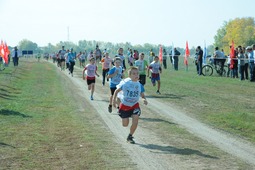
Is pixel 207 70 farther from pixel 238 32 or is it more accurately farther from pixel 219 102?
pixel 238 32

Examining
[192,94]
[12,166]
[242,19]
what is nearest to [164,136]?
[12,166]

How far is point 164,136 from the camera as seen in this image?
1094 cm

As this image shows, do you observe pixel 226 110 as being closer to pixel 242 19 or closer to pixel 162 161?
pixel 162 161

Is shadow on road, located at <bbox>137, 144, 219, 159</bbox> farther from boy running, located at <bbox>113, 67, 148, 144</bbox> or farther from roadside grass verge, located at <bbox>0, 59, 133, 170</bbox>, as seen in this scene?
roadside grass verge, located at <bbox>0, 59, 133, 170</bbox>

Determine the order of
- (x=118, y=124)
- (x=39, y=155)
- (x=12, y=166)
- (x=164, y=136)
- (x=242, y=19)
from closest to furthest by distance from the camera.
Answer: (x=12, y=166) → (x=39, y=155) → (x=164, y=136) → (x=118, y=124) → (x=242, y=19)

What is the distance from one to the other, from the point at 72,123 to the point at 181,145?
3973mm

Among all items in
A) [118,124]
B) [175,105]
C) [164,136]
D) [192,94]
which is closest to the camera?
[164,136]

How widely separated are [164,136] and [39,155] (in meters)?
3.43

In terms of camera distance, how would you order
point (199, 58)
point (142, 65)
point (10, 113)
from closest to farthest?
point (10, 113) → point (142, 65) → point (199, 58)

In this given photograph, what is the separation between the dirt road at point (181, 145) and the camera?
326 inches

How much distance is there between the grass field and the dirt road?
0.42 meters

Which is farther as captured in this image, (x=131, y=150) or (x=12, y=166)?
(x=131, y=150)

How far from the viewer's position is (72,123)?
12.7m

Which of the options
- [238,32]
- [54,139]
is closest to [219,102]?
[54,139]
